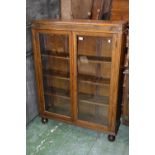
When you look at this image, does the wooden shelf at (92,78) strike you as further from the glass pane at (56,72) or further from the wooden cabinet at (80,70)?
the glass pane at (56,72)

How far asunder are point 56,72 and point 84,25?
764 millimetres

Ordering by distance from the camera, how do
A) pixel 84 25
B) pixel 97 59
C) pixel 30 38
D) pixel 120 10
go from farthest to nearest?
pixel 120 10 → pixel 30 38 → pixel 97 59 → pixel 84 25

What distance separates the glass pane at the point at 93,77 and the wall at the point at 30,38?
0.62 m

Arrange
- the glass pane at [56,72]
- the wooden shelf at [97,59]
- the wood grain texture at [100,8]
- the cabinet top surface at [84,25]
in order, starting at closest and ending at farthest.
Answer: the cabinet top surface at [84,25] < the wooden shelf at [97,59] < the glass pane at [56,72] < the wood grain texture at [100,8]

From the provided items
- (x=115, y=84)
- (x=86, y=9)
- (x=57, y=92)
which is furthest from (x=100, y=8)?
(x=57, y=92)

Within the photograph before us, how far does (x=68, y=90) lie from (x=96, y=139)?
0.67 meters

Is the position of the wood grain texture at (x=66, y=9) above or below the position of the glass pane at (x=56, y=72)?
above

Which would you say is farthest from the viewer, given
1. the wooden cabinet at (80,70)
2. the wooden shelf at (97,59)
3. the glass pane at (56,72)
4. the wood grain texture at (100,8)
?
the wood grain texture at (100,8)

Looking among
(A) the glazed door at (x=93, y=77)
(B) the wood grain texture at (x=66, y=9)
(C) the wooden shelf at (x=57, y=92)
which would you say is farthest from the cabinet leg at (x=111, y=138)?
(B) the wood grain texture at (x=66, y=9)

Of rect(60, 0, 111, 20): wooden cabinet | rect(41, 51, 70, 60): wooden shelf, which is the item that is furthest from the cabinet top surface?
rect(60, 0, 111, 20): wooden cabinet

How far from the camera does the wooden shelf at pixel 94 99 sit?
238cm

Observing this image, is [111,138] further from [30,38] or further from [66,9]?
[66,9]

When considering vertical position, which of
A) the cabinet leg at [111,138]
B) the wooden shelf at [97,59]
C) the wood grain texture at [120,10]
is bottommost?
the cabinet leg at [111,138]

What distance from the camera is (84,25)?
6.80 feet
